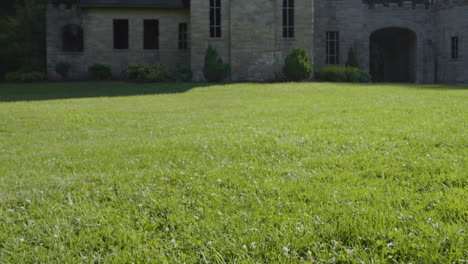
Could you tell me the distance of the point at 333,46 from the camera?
95.6ft

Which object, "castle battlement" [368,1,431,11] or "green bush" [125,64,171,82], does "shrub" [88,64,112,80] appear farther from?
"castle battlement" [368,1,431,11]

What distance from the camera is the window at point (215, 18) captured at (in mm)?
24750

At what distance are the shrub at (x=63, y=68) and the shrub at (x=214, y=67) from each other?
8796 mm

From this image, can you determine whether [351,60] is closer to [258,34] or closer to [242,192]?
[258,34]

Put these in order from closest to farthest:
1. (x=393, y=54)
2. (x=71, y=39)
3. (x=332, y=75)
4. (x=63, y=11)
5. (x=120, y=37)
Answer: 1. (x=332, y=75)
2. (x=63, y=11)
3. (x=71, y=39)
4. (x=120, y=37)
5. (x=393, y=54)

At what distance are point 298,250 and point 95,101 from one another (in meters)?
13.5

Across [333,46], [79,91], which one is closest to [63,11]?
[79,91]

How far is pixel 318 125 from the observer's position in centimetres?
834

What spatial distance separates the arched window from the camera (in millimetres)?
28208

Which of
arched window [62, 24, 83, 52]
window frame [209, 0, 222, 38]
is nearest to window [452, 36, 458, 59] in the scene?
window frame [209, 0, 222, 38]

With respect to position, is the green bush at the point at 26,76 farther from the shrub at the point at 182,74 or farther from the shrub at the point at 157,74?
the shrub at the point at 182,74

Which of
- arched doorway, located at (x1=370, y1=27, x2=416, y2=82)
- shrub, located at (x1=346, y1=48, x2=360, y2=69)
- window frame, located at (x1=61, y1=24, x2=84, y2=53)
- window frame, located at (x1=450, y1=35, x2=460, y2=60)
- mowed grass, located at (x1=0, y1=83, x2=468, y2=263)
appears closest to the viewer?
mowed grass, located at (x1=0, y1=83, x2=468, y2=263)

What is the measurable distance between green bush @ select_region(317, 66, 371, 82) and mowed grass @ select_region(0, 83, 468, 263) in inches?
609

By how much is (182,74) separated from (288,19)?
682 cm
